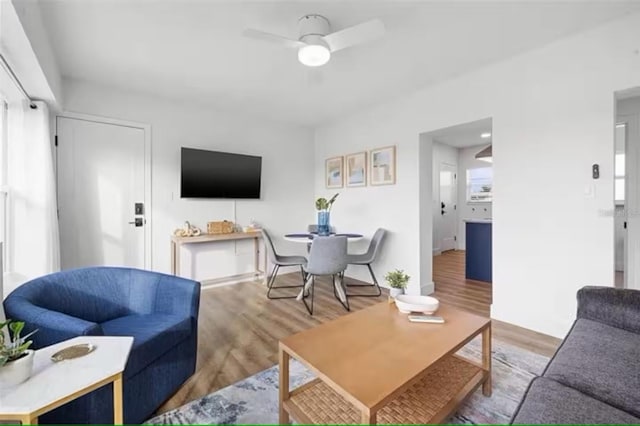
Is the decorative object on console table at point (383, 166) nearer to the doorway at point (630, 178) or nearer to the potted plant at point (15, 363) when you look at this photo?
the doorway at point (630, 178)

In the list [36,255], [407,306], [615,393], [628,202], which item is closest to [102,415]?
[407,306]

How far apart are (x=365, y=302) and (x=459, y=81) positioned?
8.67ft

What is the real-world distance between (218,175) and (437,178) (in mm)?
4672

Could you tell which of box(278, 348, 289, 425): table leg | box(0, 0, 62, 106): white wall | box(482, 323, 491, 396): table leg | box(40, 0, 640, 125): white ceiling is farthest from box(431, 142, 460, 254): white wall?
box(0, 0, 62, 106): white wall

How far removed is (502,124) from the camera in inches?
109

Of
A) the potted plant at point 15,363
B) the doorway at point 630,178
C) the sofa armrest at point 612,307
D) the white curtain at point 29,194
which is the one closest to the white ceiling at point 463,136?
the doorway at point 630,178

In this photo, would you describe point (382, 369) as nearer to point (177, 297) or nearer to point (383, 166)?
point (177, 297)

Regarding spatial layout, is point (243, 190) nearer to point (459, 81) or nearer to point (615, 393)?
point (459, 81)

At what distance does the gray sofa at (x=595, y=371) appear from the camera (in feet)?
3.10

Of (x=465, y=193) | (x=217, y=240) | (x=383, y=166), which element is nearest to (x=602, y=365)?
(x=383, y=166)

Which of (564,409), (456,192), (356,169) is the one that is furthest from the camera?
(456,192)

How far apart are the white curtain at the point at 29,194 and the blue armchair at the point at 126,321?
1026 mm

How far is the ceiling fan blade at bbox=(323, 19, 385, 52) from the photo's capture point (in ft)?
5.96

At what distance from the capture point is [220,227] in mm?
3975
